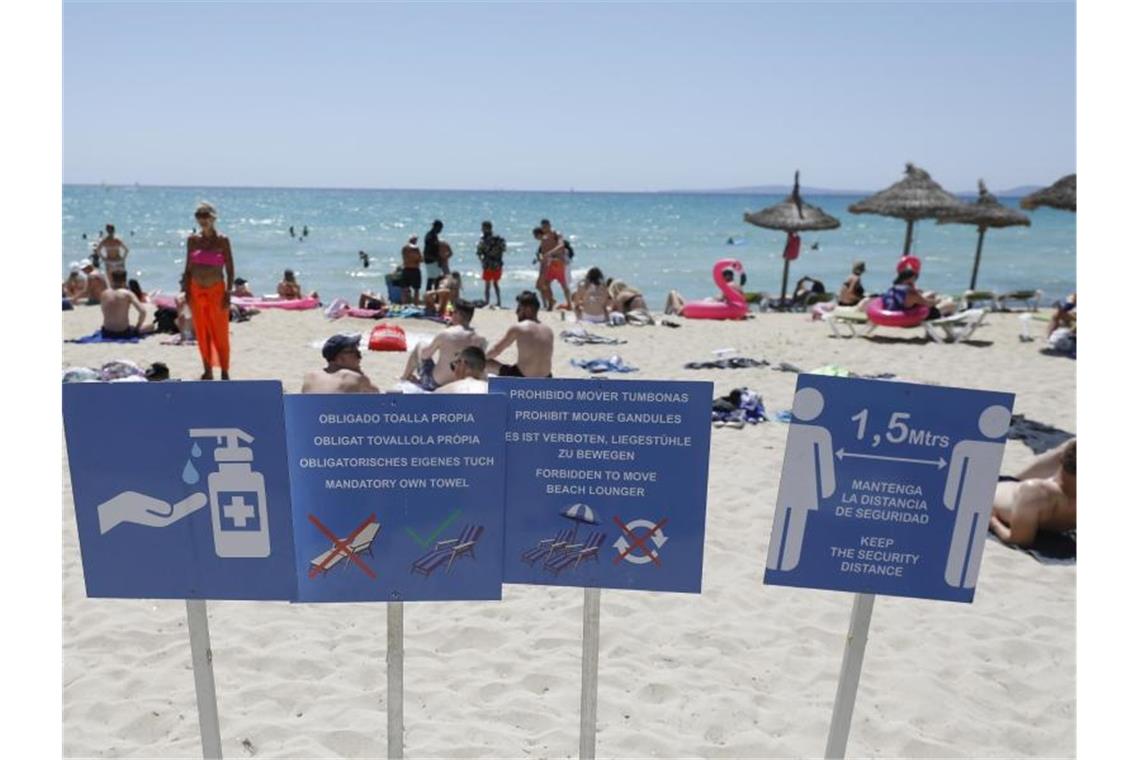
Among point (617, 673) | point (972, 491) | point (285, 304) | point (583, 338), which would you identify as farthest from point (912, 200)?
point (972, 491)

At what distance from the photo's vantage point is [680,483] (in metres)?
2.39

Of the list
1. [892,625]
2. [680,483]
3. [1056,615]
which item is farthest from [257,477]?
[1056,615]

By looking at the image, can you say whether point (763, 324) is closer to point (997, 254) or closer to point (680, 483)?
point (680, 483)

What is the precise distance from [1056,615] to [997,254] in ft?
150

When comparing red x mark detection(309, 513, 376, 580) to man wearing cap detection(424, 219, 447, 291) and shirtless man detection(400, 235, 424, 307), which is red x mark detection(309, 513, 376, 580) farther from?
man wearing cap detection(424, 219, 447, 291)

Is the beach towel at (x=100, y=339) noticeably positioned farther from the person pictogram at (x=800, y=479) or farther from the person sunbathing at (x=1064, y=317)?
the person sunbathing at (x=1064, y=317)

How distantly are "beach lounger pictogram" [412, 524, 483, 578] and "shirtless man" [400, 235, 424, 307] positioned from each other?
38.6 feet

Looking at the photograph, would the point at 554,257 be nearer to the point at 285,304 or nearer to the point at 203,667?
the point at 285,304

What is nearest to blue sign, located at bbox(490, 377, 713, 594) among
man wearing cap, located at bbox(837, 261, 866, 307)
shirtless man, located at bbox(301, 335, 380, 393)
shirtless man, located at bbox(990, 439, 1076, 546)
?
shirtless man, located at bbox(301, 335, 380, 393)

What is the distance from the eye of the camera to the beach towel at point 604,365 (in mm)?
9250

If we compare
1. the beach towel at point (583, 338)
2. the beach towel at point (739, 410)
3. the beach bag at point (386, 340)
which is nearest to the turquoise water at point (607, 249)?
the beach towel at point (583, 338)

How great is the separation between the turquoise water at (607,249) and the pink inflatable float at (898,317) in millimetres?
5293

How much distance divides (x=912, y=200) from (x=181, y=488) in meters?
16.2

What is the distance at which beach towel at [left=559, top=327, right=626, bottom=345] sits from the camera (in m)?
11.0
